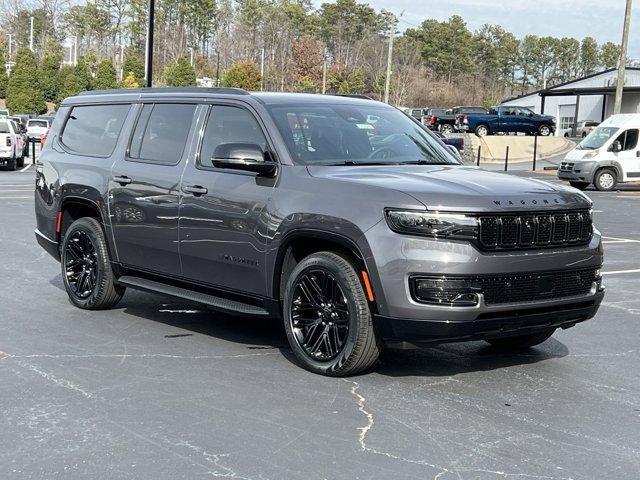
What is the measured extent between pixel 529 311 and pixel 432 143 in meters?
2.05

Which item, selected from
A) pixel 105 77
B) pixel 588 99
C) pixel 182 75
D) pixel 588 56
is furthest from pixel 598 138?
pixel 588 56

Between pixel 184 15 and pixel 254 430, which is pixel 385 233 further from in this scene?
pixel 184 15

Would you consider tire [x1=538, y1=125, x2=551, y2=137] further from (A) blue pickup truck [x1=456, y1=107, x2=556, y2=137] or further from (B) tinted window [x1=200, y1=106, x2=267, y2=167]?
(B) tinted window [x1=200, y1=106, x2=267, y2=167]

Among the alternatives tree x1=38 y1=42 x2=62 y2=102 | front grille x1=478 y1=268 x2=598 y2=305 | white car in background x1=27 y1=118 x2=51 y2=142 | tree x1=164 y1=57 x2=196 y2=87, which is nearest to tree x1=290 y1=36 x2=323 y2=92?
tree x1=38 y1=42 x2=62 y2=102

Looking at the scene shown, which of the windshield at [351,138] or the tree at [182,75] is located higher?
the tree at [182,75]

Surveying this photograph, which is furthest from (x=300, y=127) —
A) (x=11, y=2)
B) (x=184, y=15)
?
(x=11, y=2)

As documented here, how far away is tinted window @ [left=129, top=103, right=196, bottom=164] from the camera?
7387 mm

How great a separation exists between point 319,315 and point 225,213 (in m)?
1.09

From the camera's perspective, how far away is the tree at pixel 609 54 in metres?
146

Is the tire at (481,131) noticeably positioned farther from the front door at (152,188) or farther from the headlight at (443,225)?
the headlight at (443,225)

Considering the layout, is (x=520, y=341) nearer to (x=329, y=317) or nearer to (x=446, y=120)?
(x=329, y=317)

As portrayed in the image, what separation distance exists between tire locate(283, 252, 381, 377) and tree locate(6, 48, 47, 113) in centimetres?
7122

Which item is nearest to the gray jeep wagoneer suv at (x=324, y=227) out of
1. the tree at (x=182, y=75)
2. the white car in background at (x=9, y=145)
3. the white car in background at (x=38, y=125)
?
the white car in background at (x=9, y=145)

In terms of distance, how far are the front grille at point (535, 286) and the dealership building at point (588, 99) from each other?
203ft
